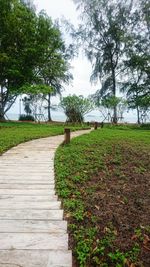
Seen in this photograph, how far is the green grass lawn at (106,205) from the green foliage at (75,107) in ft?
53.6

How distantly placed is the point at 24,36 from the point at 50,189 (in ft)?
73.4

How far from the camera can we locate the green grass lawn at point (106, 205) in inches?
135

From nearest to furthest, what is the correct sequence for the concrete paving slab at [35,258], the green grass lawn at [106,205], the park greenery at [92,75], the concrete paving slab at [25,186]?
1. the concrete paving slab at [35,258]
2. the green grass lawn at [106,205]
3. the concrete paving slab at [25,186]
4. the park greenery at [92,75]

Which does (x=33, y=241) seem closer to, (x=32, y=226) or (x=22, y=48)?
(x=32, y=226)

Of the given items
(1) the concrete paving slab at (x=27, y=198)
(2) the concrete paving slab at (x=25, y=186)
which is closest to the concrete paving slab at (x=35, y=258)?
(1) the concrete paving slab at (x=27, y=198)

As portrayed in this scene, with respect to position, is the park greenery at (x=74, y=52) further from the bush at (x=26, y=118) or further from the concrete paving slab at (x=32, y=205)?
the concrete paving slab at (x=32, y=205)

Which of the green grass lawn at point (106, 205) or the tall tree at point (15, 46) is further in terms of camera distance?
the tall tree at point (15, 46)

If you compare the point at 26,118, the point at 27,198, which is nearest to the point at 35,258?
the point at 27,198

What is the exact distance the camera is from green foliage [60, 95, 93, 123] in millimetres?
24875

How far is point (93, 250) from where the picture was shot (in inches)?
134

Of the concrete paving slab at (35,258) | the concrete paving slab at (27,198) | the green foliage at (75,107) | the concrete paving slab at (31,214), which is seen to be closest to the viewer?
the concrete paving slab at (35,258)

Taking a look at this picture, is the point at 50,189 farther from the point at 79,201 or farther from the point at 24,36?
the point at 24,36

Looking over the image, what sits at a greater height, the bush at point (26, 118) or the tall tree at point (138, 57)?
the tall tree at point (138, 57)

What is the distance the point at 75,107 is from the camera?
82.4 ft
